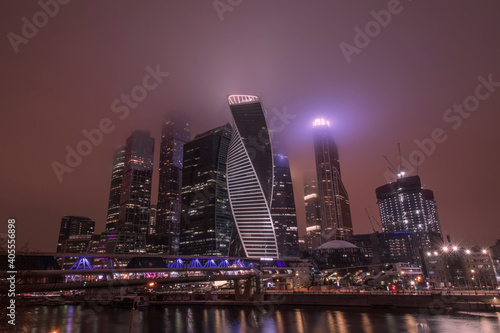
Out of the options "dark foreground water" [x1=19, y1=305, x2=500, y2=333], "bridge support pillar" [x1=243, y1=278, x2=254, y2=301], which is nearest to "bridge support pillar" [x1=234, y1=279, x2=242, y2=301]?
"bridge support pillar" [x1=243, y1=278, x2=254, y2=301]

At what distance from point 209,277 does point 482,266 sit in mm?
118357

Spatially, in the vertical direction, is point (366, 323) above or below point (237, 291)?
below

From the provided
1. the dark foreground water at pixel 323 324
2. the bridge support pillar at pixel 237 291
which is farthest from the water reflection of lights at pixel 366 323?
the bridge support pillar at pixel 237 291

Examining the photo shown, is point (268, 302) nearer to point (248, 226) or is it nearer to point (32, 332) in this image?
point (32, 332)

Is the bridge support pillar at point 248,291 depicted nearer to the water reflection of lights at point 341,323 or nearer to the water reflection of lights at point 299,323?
the water reflection of lights at point 299,323

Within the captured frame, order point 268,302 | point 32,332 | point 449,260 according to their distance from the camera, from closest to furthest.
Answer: point 32,332 → point 268,302 → point 449,260

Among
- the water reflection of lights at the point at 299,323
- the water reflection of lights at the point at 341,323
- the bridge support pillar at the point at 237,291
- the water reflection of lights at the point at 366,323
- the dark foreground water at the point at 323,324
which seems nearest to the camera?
the water reflection of lights at the point at 366,323

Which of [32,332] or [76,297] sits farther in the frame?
[76,297]

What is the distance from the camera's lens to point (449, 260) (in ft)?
507

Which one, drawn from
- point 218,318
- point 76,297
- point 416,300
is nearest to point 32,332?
point 218,318

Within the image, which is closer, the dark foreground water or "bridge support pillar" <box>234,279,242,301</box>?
the dark foreground water

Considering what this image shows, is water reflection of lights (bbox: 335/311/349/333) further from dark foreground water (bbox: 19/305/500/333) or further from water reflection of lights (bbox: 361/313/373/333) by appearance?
water reflection of lights (bbox: 361/313/373/333)

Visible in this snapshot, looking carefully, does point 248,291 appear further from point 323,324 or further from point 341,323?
point 341,323

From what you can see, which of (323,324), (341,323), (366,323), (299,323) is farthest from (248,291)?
(366,323)
